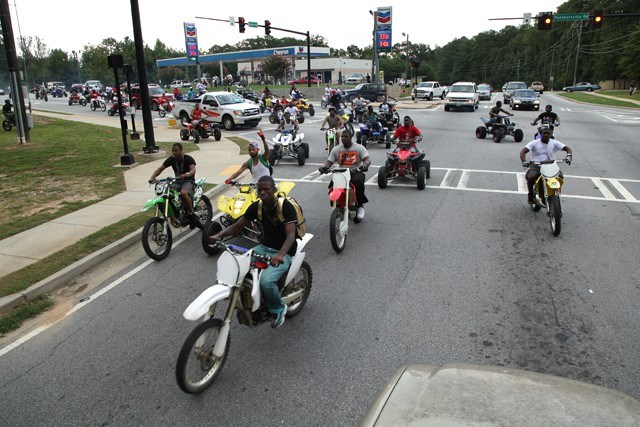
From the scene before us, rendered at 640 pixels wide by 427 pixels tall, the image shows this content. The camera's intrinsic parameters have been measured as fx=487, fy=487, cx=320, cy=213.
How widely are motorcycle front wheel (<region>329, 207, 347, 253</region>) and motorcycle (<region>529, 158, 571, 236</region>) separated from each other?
3.64 meters

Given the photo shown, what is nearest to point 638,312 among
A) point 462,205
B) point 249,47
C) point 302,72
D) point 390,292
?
point 390,292

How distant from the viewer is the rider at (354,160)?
8.88m

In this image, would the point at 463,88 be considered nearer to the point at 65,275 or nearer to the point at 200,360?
the point at 65,275

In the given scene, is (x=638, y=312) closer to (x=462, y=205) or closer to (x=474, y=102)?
(x=462, y=205)

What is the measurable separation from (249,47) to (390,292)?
151 metres

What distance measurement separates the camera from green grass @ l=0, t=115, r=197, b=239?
33.6 ft


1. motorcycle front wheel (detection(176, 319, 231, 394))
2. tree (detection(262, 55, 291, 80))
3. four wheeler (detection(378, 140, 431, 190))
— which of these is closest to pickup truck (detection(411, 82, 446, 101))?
tree (detection(262, 55, 291, 80))

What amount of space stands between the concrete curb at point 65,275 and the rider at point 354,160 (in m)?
3.72

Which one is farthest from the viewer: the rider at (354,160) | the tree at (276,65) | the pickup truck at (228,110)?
the tree at (276,65)

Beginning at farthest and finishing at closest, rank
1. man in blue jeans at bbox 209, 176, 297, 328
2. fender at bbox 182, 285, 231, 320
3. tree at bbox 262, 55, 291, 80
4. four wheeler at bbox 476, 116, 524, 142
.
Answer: tree at bbox 262, 55, 291, 80 → four wheeler at bbox 476, 116, 524, 142 → man in blue jeans at bbox 209, 176, 297, 328 → fender at bbox 182, 285, 231, 320

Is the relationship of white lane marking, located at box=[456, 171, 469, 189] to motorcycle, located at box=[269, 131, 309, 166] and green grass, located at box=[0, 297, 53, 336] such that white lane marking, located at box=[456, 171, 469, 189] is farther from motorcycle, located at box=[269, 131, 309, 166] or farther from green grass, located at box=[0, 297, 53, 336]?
green grass, located at box=[0, 297, 53, 336]

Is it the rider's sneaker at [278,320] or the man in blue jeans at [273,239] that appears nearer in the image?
the man in blue jeans at [273,239]

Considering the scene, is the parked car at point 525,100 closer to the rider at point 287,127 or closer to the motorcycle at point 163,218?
the rider at point 287,127

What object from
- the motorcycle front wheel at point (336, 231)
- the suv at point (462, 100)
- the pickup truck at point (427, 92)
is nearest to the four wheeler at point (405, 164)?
the motorcycle front wheel at point (336, 231)
